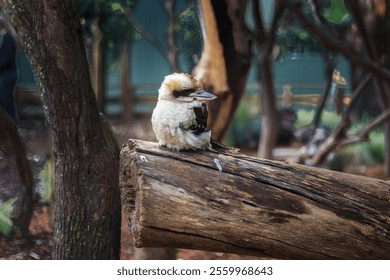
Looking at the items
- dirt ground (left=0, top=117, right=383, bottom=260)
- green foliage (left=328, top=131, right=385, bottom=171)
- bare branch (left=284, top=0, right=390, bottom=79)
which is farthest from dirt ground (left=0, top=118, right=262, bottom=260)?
bare branch (left=284, top=0, right=390, bottom=79)

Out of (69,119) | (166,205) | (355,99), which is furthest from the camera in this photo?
(355,99)

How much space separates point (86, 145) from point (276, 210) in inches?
27.4

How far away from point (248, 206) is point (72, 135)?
673 mm

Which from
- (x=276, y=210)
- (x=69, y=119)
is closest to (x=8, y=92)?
(x=69, y=119)

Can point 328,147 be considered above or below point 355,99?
below

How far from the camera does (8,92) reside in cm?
182

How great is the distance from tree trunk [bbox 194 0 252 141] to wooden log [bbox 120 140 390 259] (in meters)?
0.43

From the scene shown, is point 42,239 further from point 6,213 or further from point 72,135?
point 72,135

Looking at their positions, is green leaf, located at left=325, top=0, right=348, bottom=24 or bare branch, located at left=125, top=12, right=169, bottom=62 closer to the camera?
bare branch, located at left=125, top=12, right=169, bottom=62

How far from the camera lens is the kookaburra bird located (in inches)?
55.4

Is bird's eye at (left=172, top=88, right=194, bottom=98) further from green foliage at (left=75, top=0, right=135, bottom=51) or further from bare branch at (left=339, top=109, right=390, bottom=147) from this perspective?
bare branch at (left=339, top=109, right=390, bottom=147)

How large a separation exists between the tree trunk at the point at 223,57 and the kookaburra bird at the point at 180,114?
0.40 meters

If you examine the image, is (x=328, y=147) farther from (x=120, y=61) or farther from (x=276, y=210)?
(x=120, y=61)

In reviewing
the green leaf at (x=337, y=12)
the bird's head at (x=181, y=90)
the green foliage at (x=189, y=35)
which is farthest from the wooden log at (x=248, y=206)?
the green leaf at (x=337, y=12)
